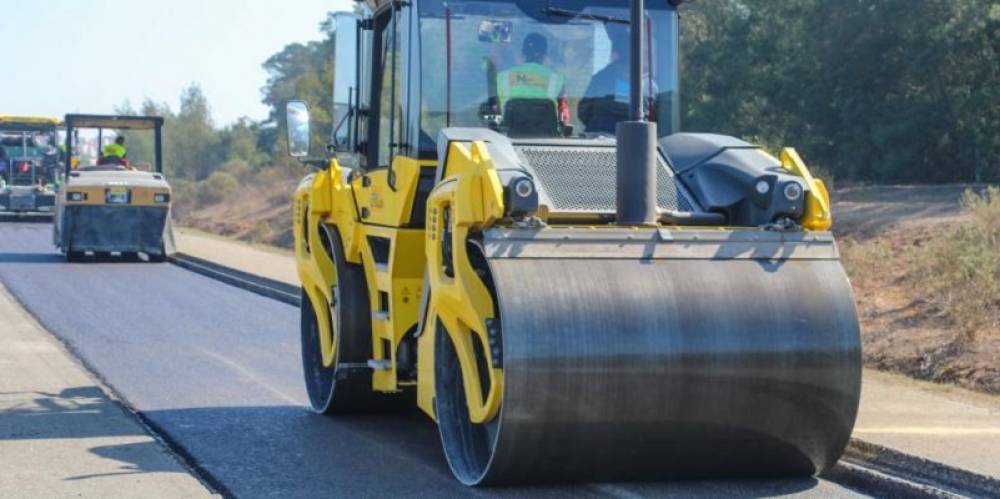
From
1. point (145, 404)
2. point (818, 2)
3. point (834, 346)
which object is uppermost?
point (818, 2)

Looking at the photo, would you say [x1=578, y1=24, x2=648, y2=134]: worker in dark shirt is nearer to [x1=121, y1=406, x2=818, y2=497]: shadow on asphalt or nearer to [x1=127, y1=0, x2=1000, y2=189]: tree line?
[x1=121, y1=406, x2=818, y2=497]: shadow on asphalt

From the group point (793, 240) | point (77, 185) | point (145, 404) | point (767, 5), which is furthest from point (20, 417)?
point (767, 5)

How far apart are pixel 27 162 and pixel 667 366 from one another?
1370 inches

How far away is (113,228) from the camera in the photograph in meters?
24.5

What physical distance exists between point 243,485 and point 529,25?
3048mm

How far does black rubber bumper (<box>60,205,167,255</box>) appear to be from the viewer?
24203mm

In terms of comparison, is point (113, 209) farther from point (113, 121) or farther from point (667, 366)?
point (667, 366)

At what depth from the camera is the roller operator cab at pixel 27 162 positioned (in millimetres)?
39000

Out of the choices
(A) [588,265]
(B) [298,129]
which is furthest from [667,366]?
(B) [298,129]

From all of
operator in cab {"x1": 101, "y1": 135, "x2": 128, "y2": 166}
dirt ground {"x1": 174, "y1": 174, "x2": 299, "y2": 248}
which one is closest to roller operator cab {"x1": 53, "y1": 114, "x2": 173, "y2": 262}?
operator in cab {"x1": 101, "y1": 135, "x2": 128, "y2": 166}

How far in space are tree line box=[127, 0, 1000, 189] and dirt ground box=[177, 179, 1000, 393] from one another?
2048 millimetres

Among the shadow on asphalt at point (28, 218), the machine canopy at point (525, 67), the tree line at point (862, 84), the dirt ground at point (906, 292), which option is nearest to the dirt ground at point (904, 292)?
A: the dirt ground at point (906, 292)

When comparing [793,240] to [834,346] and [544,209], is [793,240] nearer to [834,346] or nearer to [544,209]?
[834,346]

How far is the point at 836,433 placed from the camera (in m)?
7.09
